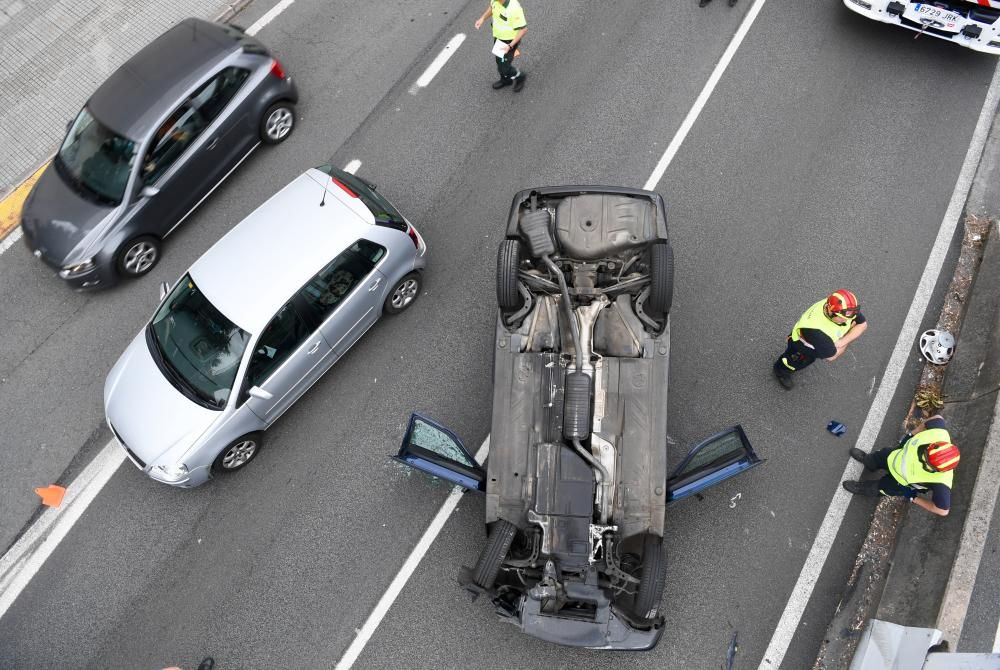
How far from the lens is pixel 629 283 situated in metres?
6.53

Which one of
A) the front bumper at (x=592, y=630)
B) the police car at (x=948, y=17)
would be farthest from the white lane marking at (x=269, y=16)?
the front bumper at (x=592, y=630)

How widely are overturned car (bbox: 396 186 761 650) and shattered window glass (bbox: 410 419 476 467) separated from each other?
0.04 feet

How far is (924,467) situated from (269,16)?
1011 cm

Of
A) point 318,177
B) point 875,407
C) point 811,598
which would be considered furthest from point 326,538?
point 875,407

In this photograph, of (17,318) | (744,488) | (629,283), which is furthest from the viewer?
(17,318)

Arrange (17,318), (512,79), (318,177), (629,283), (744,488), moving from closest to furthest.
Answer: (629,283) < (744,488) < (318,177) < (17,318) < (512,79)

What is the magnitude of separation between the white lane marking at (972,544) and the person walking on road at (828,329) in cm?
160

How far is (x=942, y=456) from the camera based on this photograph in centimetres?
558

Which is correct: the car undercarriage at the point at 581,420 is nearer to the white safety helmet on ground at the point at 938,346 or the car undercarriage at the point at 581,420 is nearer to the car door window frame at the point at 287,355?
the car door window frame at the point at 287,355

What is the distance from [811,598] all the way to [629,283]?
351 cm

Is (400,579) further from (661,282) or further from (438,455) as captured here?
(661,282)

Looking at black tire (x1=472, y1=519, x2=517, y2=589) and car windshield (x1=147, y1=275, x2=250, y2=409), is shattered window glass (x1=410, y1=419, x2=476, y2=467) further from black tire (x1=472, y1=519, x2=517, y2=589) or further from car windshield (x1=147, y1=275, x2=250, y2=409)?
car windshield (x1=147, y1=275, x2=250, y2=409)

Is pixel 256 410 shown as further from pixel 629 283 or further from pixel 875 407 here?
pixel 875 407

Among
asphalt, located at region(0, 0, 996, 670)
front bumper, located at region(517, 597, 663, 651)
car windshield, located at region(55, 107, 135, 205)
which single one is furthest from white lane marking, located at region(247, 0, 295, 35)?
front bumper, located at region(517, 597, 663, 651)
